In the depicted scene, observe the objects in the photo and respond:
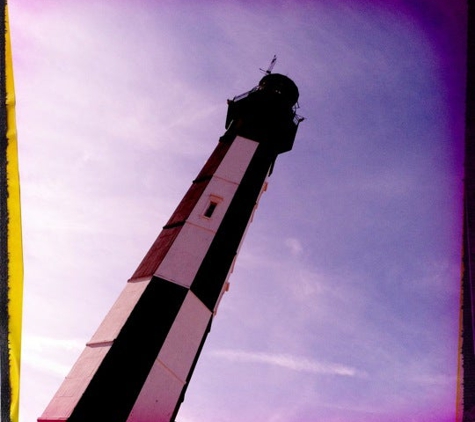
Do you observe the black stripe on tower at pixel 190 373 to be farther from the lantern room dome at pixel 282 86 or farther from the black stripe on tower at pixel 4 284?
the lantern room dome at pixel 282 86

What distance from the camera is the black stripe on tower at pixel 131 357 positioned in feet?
27.6

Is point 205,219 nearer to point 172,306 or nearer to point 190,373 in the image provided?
point 172,306

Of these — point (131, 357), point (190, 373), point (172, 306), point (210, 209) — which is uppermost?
point (210, 209)

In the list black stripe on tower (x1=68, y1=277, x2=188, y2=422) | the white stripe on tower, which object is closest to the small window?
the white stripe on tower

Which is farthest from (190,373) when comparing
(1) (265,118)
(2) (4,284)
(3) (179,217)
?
(1) (265,118)

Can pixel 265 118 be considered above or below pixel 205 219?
above

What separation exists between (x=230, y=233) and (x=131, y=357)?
553 cm

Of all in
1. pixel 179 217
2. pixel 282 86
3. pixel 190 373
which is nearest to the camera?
pixel 190 373

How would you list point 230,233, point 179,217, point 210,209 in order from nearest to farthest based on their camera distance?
1. point 230,233
2. point 179,217
3. point 210,209

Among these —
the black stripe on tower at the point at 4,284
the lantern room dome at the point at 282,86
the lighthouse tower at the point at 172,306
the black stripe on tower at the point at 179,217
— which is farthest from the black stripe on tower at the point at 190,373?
the lantern room dome at the point at 282,86

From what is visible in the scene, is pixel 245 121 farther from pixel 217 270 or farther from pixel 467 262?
pixel 467 262

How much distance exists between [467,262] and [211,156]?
11.7m

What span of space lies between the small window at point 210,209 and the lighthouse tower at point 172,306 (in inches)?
1.5

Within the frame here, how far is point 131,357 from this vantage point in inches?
366
